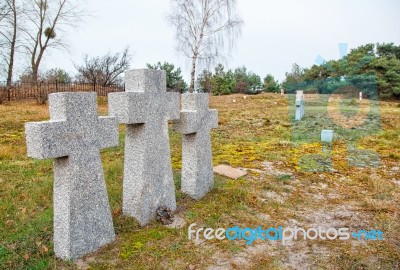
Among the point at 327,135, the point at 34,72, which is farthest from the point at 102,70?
the point at 327,135

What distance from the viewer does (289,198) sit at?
461cm

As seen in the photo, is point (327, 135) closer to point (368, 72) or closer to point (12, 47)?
point (12, 47)

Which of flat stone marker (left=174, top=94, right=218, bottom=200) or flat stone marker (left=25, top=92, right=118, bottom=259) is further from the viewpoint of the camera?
A: flat stone marker (left=174, top=94, right=218, bottom=200)

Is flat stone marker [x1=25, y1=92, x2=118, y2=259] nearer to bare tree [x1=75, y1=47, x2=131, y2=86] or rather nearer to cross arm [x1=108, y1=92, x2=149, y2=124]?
cross arm [x1=108, y1=92, x2=149, y2=124]

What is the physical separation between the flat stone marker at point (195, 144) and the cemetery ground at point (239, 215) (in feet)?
0.65

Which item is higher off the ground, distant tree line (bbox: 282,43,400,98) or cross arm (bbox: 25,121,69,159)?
distant tree line (bbox: 282,43,400,98)

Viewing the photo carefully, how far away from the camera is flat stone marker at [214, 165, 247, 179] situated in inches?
216

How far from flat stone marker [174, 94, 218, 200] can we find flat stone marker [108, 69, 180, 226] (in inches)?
21.5

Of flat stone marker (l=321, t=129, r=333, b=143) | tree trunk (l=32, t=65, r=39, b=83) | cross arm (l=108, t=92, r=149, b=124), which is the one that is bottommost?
flat stone marker (l=321, t=129, r=333, b=143)

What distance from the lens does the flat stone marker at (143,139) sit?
11.0 ft

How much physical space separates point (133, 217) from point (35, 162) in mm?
3272

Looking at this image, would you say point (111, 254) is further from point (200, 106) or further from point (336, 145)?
point (336, 145)

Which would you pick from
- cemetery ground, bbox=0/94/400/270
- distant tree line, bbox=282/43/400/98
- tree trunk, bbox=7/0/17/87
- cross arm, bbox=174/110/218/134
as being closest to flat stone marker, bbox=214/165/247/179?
cemetery ground, bbox=0/94/400/270

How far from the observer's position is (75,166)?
283 cm
